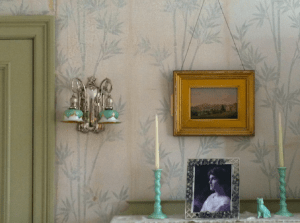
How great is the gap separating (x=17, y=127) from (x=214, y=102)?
106cm

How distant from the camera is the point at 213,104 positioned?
218 cm

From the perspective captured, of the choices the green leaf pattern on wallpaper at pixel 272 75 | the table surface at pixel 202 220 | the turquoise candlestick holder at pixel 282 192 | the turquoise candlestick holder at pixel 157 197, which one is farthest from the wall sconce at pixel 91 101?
the turquoise candlestick holder at pixel 282 192

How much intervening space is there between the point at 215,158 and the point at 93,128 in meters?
0.66

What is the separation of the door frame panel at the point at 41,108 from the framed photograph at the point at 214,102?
0.67 meters

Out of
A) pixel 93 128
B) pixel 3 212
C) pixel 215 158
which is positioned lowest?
pixel 3 212

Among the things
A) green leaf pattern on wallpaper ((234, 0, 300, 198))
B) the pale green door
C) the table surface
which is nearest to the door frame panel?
the pale green door

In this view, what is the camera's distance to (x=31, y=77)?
7.26 feet

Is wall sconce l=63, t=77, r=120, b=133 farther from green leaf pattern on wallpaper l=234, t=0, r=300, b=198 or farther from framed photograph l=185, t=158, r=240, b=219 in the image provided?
green leaf pattern on wallpaper l=234, t=0, r=300, b=198

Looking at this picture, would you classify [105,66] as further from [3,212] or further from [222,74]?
[3,212]

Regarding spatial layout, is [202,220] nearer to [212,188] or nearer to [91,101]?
[212,188]

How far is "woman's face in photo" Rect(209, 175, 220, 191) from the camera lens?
1.97 meters

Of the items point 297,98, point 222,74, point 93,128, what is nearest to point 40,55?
point 93,128

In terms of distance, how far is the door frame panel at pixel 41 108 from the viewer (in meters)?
2.15

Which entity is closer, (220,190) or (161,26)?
(220,190)
